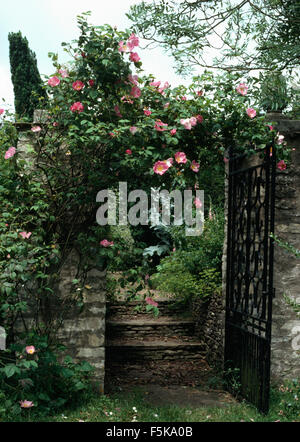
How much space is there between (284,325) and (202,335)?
6.19 ft

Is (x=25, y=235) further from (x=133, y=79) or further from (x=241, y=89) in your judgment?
(x=241, y=89)

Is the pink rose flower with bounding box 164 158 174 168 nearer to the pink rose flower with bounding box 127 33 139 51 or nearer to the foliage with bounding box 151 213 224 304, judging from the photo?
the pink rose flower with bounding box 127 33 139 51

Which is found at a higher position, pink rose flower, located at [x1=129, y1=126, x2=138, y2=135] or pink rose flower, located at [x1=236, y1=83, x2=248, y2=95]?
pink rose flower, located at [x1=236, y1=83, x2=248, y2=95]

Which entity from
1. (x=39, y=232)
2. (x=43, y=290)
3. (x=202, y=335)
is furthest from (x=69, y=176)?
(x=202, y=335)

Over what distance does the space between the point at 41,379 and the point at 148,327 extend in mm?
2973

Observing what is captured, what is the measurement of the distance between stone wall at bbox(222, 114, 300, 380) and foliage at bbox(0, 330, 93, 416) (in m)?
2.02

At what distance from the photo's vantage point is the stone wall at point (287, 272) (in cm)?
472

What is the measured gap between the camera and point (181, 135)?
4.26 metres

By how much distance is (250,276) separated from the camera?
4.52 m

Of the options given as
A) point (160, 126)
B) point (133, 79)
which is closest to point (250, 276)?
point (160, 126)

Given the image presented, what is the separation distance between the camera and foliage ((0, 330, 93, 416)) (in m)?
3.64

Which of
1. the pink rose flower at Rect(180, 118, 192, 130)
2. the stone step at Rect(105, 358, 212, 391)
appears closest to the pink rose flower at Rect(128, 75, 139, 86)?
the pink rose flower at Rect(180, 118, 192, 130)

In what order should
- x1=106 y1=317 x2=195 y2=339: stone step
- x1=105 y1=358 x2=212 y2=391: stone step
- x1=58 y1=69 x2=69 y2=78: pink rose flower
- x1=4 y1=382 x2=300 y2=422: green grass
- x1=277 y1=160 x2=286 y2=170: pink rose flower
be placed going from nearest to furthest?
x1=4 y1=382 x2=300 y2=422: green grass → x1=58 y1=69 x2=69 y2=78: pink rose flower → x1=277 y1=160 x2=286 y2=170: pink rose flower → x1=105 y1=358 x2=212 y2=391: stone step → x1=106 y1=317 x2=195 y2=339: stone step

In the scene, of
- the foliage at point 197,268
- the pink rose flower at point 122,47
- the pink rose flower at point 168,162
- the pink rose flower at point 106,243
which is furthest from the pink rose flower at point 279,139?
the foliage at point 197,268
